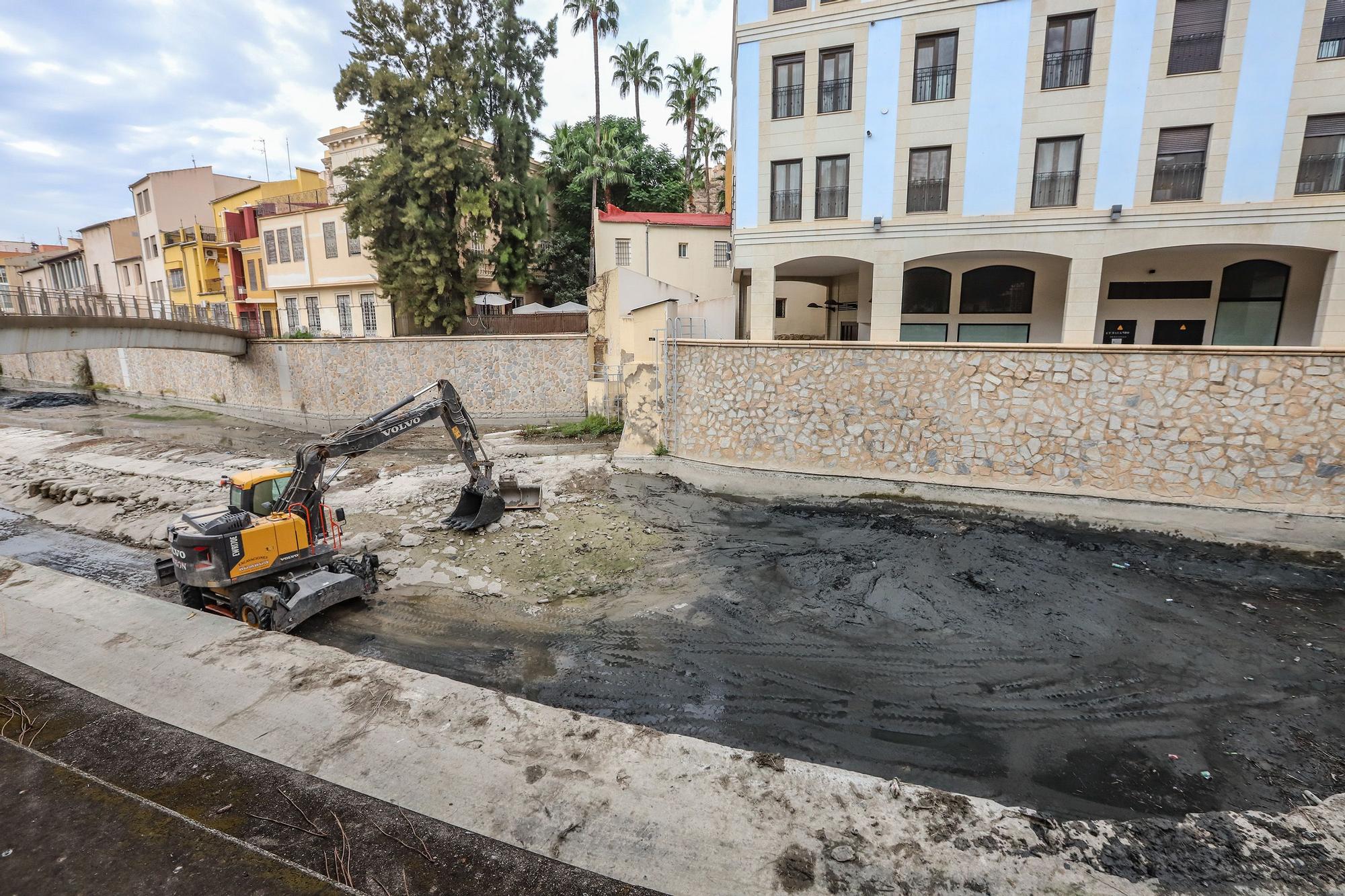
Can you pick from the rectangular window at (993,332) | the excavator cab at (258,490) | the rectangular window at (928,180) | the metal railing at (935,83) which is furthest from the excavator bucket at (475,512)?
the rectangular window at (993,332)

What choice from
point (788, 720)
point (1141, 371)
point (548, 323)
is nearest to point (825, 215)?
point (1141, 371)

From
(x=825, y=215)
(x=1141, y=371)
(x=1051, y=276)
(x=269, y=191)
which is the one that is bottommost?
(x=1141, y=371)

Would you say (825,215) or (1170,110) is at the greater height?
(1170,110)

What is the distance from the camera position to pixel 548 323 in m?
Result: 26.0

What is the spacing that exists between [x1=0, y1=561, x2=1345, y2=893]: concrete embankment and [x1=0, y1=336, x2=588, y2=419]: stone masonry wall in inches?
673

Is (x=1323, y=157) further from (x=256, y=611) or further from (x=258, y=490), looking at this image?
(x=256, y=611)

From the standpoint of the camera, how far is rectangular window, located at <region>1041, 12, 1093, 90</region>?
1596cm

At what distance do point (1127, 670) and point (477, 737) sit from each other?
8.44m

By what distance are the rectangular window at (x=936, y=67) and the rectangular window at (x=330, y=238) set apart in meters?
28.0

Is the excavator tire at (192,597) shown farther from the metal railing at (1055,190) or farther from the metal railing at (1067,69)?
the metal railing at (1067,69)

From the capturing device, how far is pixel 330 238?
30.8 metres

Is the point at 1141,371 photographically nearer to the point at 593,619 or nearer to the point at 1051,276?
the point at 1051,276

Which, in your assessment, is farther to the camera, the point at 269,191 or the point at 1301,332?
the point at 269,191

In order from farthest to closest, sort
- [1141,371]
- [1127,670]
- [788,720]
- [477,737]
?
[1141,371], [1127,670], [788,720], [477,737]
